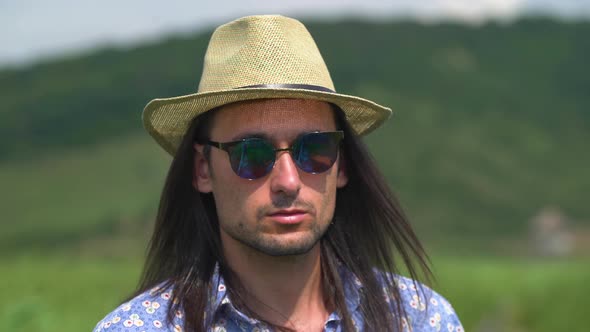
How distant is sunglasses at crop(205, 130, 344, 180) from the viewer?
9.55ft

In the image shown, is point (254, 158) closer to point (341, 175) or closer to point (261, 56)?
point (261, 56)

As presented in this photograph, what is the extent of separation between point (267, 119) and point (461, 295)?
36.5 ft

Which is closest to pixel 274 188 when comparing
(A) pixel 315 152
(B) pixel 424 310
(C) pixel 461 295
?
(A) pixel 315 152

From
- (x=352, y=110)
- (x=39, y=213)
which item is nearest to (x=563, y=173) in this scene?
(x=39, y=213)

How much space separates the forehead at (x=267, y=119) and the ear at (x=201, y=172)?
13cm

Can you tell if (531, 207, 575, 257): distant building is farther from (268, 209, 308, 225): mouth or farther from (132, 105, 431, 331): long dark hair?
(268, 209, 308, 225): mouth

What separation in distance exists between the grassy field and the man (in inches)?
266

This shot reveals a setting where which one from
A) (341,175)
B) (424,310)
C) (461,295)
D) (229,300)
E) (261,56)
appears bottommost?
(461,295)

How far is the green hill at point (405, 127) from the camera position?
42906 mm

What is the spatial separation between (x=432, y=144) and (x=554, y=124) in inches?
336

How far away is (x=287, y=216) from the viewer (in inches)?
113

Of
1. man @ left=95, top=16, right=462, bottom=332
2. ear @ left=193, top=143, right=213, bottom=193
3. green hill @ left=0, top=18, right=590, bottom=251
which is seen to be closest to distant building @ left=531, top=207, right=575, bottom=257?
green hill @ left=0, top=18, right=590, bottom=251

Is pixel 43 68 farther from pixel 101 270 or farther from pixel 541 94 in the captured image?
pixel 101 270

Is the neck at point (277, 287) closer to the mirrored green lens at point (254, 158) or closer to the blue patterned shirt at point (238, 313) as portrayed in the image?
the blue patterned shirt at point (238, 313)
